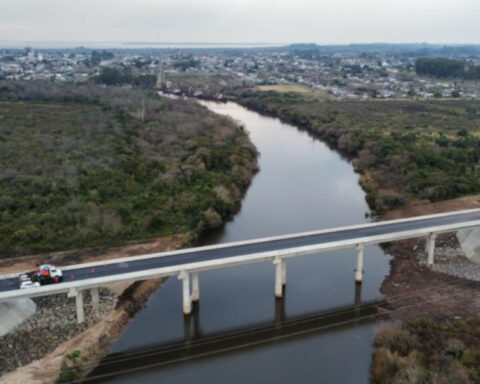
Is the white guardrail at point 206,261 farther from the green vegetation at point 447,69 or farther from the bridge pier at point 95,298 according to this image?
the green vegetation at point 447,69

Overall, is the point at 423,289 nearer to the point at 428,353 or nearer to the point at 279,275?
the point at 428,353

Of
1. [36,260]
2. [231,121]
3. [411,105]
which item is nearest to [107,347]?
[36,260]

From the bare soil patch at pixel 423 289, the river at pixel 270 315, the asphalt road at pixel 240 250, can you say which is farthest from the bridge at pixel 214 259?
the bare soil patch at pixel 423 289

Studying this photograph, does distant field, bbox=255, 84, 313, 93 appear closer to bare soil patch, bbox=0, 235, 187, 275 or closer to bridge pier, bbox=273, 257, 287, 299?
bare soil patch, bbox=0, 235, 187, 275

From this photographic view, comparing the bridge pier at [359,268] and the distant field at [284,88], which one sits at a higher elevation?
the distant field at [284,88]

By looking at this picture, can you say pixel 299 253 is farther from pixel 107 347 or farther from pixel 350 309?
pixel 107 347

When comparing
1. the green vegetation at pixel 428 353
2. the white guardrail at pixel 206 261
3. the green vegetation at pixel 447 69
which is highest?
the green vegetation at pixel 447 69

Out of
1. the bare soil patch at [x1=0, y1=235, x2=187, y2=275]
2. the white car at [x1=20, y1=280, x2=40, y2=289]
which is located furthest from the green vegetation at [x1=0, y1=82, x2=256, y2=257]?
the white car at [x1=20, y1=280, x2=40, y2=289]
